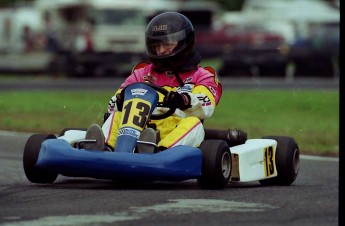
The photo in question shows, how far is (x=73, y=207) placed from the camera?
288 inches

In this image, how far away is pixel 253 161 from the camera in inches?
367

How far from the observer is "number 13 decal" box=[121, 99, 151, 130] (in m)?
8.67

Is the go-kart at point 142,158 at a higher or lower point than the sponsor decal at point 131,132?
lower

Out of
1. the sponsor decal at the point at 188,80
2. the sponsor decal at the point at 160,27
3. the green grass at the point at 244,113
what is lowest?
the green grass at the point at 244,113

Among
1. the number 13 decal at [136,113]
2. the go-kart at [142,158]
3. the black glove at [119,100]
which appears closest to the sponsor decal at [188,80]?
the go-kart at [142,158]

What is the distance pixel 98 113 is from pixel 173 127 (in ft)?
28.8

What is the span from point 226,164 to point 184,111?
561mm

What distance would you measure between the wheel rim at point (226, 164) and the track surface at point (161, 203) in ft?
0.46

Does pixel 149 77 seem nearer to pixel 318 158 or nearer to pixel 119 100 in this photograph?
pixel 119 100

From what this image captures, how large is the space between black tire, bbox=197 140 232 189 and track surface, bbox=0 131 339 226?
3.4 inches

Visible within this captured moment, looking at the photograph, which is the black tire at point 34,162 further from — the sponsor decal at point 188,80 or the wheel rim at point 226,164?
the wheel rim at point 226,164

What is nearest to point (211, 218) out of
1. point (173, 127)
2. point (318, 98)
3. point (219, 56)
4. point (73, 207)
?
point (73, 207)

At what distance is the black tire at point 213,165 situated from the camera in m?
8.55

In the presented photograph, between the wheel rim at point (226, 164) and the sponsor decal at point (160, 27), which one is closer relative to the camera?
the wheel rim at point (226, 164)
